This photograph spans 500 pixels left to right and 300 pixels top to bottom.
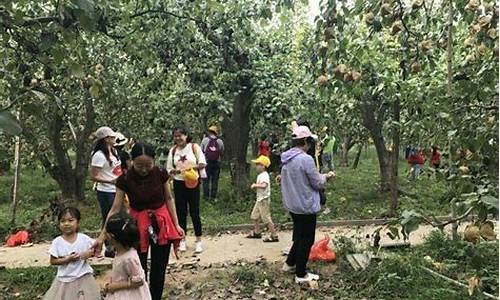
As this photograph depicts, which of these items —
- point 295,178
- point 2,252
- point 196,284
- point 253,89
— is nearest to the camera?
point 295,178

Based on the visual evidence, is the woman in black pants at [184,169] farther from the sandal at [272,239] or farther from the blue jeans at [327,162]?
the blue jeans at [327,162]

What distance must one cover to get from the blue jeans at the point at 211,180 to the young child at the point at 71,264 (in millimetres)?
6299

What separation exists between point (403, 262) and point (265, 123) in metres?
4.92

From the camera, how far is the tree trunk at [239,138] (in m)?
10.3

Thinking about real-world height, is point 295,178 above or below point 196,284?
above

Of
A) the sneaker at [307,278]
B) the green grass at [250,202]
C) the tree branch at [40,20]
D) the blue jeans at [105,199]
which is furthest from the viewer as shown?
the green grass at [250,202]

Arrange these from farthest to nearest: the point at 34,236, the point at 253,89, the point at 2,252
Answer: the point at 253,89 < the point at 34,236 < the point at 2,252

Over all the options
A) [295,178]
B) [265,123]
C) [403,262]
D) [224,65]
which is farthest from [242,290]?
[265,123]

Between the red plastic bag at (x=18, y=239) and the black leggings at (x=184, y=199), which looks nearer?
the black leggings at (x=184, y=199)

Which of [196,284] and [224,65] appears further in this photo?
[224,65]

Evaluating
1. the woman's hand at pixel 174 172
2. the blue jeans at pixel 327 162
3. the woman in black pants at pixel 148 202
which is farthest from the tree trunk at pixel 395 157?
the blue jeans at pixel 327 162

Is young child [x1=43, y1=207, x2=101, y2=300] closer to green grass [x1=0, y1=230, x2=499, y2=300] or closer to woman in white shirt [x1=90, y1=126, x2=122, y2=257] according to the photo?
green grass [x1=0, y1=230, x2=499, y2=300]

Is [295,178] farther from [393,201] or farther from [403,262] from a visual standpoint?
[393,201]

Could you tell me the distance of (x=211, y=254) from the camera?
6.87m
